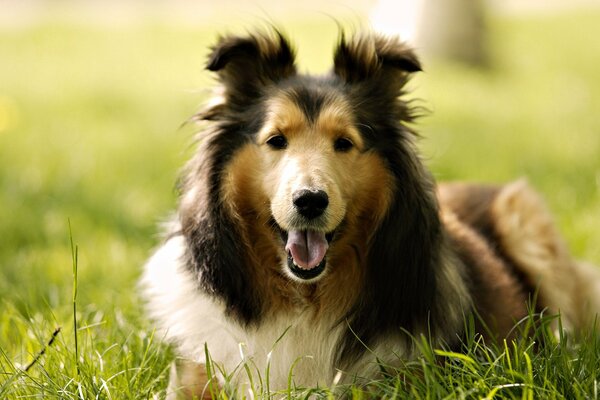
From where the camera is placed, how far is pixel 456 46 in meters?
12.4

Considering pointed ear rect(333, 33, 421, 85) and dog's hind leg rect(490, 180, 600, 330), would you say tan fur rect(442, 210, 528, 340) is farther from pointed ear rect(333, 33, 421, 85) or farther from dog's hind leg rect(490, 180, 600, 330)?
pointed ear rect(333, 33, 421, 85)

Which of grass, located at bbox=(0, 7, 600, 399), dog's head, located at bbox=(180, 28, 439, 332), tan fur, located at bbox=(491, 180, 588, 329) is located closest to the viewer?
grass, located at bbox=(0, 7, 600, 399)

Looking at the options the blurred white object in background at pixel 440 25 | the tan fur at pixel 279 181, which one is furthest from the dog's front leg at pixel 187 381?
the blurred white object in background at pixel 440 25

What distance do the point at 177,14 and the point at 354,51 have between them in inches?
614

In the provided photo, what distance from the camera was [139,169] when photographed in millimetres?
7301

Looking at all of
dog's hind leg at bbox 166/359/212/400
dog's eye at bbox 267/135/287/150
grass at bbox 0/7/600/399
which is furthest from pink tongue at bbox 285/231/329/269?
dog's hind leg at bbox 166/359/212/400

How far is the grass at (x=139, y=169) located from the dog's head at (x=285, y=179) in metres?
0.47

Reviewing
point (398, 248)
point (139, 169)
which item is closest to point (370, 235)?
point (398, 248)

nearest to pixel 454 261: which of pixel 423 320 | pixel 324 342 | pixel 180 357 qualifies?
pixel 423 320

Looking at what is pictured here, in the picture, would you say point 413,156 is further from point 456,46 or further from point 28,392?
point 456,46

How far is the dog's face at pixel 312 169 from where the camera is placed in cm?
327

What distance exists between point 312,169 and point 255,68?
0.71 meters

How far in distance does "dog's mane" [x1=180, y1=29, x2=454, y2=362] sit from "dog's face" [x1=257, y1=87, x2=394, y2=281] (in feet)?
0.29

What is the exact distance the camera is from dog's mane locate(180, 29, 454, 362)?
3445 mm
